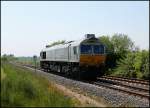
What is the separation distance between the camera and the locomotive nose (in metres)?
33.2

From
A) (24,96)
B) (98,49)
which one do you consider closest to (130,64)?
(98,49)

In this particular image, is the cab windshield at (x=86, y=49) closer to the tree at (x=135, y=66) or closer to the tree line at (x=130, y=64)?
the tree line at (x=130, y=64)

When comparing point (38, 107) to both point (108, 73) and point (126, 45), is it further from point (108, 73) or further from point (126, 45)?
point (126, 45)

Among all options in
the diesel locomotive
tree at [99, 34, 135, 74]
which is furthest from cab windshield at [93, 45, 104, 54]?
tree at [99, 34, 135, 74]

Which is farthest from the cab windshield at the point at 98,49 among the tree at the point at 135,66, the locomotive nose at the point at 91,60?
→ the tree at the point at 135,66

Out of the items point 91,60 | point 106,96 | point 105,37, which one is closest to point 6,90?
point 106,96

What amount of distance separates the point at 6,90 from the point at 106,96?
882 cm

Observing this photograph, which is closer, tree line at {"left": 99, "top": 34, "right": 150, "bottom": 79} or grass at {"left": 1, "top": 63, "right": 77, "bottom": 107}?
grass at {"left": 1, "top": 63, "right": 77, "bottom": 107}

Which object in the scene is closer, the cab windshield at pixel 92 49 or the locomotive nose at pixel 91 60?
the locomotive nose at pixel 91 60

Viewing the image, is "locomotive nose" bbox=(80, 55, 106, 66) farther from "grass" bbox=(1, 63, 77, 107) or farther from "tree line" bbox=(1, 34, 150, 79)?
"grass" bbox=(1, 63, 77, 107)

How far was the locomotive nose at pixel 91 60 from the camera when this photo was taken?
33156mm

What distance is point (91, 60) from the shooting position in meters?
33.4

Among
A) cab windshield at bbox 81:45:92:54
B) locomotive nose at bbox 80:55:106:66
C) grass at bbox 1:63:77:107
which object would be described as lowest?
grass at bbox 1:63:77:107

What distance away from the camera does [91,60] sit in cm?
3344
